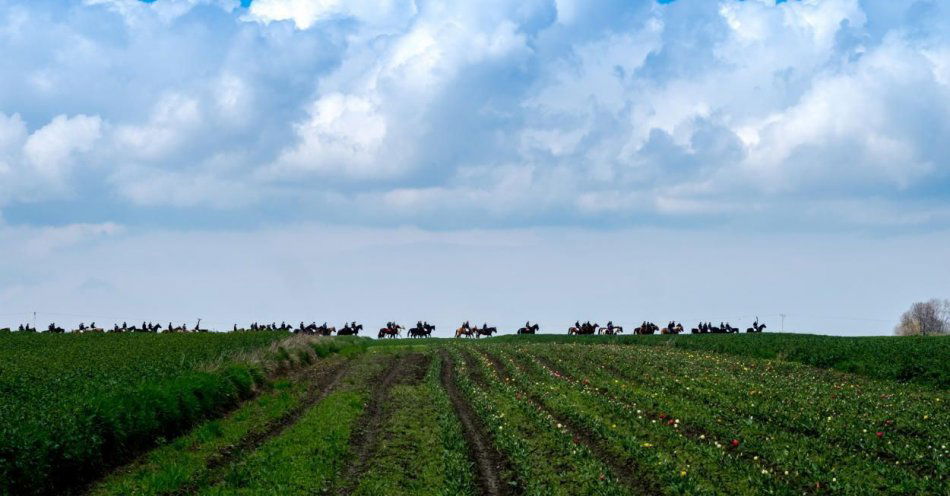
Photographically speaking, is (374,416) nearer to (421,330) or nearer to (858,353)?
(858,353)

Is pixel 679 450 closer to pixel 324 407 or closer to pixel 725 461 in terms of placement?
pixel 725 461

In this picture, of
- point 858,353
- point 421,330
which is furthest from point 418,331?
point 858,353

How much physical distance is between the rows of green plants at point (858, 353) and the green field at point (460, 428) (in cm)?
19

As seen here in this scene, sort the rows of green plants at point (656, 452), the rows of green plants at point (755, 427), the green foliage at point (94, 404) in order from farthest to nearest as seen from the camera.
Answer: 1. the rows of green plants at point (755, 427)
2. the rows of green plants at point (656, 452)
3. the green foliage at point (94, 404)

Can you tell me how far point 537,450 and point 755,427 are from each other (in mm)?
6251

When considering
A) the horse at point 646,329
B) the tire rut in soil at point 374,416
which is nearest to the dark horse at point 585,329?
the horse at point 646,329

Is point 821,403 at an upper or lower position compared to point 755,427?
upper

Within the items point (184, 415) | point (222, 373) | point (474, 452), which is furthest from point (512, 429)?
point (222, 373)

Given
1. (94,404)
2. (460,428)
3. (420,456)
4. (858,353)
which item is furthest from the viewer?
(858,353)

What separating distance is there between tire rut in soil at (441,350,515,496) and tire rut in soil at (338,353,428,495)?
237 centimetres

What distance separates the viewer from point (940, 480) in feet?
51.2

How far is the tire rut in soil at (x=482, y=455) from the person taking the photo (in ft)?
50.8

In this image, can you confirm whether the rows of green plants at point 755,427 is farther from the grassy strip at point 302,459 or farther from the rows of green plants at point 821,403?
the grassy strip at point 302,459

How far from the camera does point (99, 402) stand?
18.2 meters
